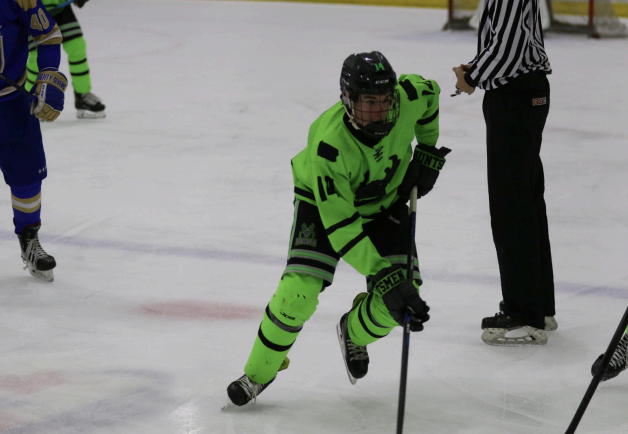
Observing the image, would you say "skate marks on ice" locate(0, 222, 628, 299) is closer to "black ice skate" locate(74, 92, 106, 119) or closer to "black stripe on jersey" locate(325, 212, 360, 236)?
A: "black stripe on jersey" locate(325, 212, 360, 236)

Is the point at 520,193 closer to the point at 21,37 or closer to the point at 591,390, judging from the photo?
the point at 591,390

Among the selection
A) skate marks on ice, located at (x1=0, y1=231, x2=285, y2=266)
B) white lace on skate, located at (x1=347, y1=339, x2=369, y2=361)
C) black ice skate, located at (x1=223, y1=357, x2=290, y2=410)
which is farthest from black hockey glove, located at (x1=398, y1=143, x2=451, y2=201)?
skate marks on ice, located at (x1=0, y1=231, x2=285, y2=266)

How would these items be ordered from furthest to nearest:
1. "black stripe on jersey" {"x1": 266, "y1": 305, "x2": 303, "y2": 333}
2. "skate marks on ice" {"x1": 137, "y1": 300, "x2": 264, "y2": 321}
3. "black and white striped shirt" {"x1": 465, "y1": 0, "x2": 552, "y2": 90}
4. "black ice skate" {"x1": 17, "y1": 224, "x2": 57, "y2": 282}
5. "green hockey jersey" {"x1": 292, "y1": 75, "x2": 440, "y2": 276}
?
"black ice skate" {"x1": 17, "y1": 224, "x2": 57, "y2": 282}
"skate marks on ice" {"x1": 137, "y1": 300, "x2": 264, "y2": 321}
"black and white striped shirt" {"x1": 465, "y1": 0, "x2": 552, "y2": 90}
"black stripe on jersey" {"x1": 266, "y1": 305, "x2": 303, "y2": 333}
"green hockey jersey" {"x1": 292, "y1": 75, "x2": 440, "y2": 276}

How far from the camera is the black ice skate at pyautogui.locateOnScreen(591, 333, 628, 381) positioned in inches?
92.7

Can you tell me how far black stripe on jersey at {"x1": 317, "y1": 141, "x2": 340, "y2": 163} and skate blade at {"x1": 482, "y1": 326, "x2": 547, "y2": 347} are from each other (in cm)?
A: 92

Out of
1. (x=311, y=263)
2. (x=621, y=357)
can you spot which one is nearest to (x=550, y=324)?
(x=621, y=357)

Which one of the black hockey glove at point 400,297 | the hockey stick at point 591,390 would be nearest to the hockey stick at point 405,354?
the black hockey glove at point 400,297

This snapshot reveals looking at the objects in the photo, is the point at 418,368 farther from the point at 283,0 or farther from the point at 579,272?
the point at 283,0

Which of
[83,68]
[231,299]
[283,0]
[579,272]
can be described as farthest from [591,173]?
[283,0]

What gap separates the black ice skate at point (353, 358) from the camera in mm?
2404

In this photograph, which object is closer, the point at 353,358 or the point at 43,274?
the point at 353,358

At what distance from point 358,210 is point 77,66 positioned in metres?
4.00

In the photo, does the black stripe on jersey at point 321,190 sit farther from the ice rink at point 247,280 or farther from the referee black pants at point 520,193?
the referee black pants at point 520,193

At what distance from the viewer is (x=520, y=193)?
104 inches
